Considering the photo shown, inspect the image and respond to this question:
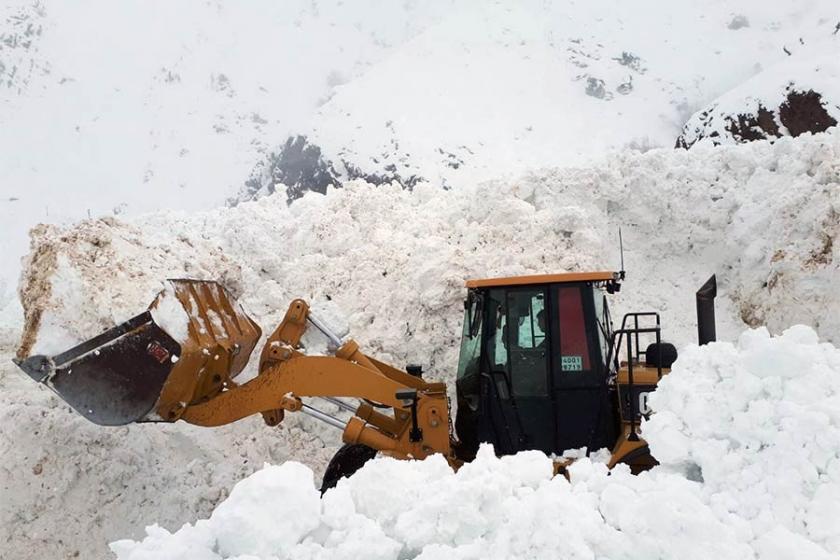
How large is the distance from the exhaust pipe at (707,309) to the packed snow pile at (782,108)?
873 centimetres

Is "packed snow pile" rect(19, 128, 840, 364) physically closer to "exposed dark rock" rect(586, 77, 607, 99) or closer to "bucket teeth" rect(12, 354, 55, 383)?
"bucket teeth" rect(12, 354, 55, 383)

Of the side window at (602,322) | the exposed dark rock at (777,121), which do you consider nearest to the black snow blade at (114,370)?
the side window at (602,322)

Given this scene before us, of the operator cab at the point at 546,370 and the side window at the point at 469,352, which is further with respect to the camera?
the side window at the point at 469,352

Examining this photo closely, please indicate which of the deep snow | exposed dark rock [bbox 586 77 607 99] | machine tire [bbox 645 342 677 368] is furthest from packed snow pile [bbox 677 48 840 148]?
exposed dark rock [bbox 586 77 607 99]

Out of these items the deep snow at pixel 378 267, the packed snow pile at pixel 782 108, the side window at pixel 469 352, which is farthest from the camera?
the packed snow pile at pixel 782 108

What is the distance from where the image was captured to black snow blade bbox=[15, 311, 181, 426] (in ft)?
13.6

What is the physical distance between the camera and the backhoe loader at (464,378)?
4191 millimetres

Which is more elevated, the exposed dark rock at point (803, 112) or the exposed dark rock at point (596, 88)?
the exposed dark rock at point (596, 88)

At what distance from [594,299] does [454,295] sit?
9.92 feet

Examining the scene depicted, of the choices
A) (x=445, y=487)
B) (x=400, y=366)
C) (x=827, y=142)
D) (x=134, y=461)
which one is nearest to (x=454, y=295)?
(x=400, y=366)

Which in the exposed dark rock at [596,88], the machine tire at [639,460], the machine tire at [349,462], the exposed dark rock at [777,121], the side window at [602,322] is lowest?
the machine tire at [349,462]

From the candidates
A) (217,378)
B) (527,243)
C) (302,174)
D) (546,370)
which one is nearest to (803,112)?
(527,243)

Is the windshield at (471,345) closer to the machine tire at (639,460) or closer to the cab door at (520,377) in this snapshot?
the cab door at (520,377)

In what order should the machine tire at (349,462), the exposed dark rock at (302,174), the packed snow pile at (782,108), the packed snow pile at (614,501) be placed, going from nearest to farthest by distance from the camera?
the packed snow pile at (614,501) → the machine tire at (349,462) → the packed snow pile at (782,108) → the exposed dark rock at (302,174)
